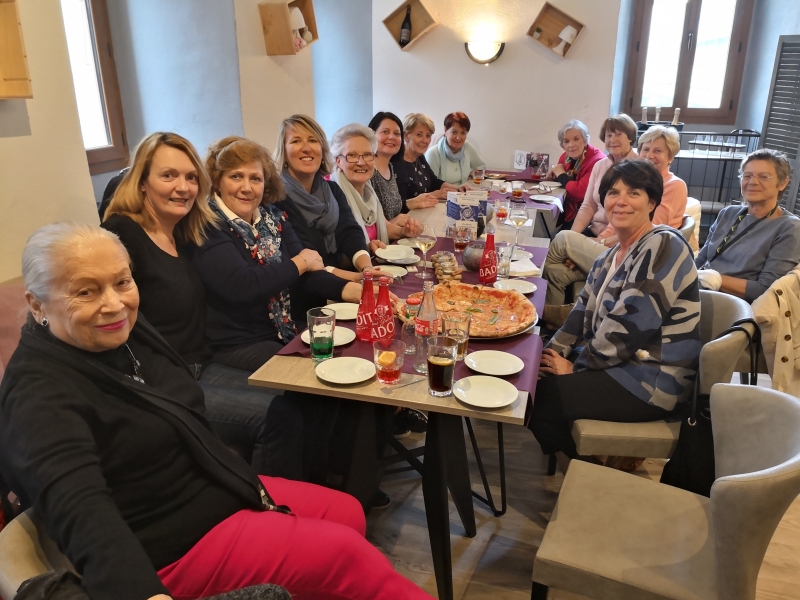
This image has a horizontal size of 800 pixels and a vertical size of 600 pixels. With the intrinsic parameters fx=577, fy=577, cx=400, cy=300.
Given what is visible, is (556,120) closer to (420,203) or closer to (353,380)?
(420,203)

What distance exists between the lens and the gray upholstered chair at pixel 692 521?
3.71ft

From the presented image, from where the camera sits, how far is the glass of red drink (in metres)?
1.54

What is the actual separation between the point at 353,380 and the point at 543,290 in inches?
40.7

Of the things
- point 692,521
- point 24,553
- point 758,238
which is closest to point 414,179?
point 758,238

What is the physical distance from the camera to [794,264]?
2.55 metres

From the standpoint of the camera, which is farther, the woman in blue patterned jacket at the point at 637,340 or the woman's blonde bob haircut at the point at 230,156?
the woman's blonde bob haircut at the point at 230,156

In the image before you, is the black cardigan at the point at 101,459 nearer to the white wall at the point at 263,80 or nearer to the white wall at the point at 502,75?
the white wall at the point at 263,80

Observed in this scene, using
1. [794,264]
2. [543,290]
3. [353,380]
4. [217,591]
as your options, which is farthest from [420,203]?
[217,591]

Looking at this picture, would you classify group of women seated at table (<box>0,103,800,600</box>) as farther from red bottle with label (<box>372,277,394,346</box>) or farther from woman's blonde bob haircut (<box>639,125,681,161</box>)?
red bottle with label (<box>372,277,394,346</box>)

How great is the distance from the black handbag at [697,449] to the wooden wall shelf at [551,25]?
172 inches

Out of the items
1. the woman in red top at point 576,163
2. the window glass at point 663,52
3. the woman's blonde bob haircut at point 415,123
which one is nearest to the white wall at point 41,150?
the woman's blonde bob haircut at point 415,123

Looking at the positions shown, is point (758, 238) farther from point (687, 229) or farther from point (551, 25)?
point (551, 25)

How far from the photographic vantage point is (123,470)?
1182mm

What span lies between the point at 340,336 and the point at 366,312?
114 millimetres
